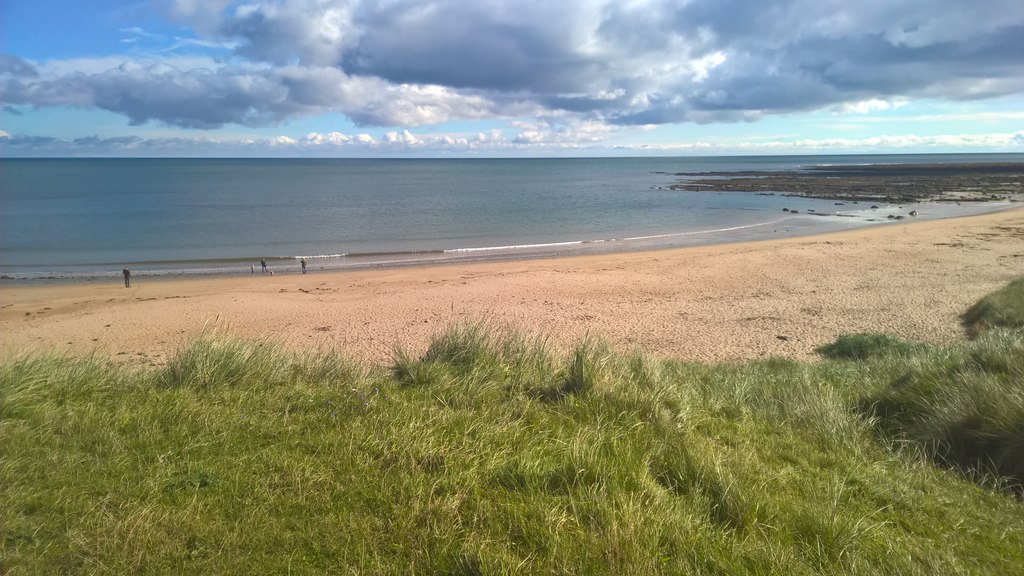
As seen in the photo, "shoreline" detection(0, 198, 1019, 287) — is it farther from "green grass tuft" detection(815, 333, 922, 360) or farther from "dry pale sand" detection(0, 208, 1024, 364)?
"green grass tuft" detection(815, 333, 922, 360)

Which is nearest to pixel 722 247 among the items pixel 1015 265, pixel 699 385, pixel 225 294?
pixel 1015 265

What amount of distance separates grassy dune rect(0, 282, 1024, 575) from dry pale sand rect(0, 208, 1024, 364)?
3.81 m

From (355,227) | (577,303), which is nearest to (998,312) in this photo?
(577,303)

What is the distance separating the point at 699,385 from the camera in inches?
253

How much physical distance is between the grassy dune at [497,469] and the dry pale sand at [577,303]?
12.5 ft

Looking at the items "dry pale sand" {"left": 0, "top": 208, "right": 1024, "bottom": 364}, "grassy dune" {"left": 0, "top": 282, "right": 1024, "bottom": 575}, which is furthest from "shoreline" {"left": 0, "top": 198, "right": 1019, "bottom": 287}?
"grassy dune" {"left": 0, "top": 282, "right": 1024, "bottom": 575}

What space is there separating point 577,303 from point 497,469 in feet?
41.4

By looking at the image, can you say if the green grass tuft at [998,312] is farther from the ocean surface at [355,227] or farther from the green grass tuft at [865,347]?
the ocean surface at [355,227]

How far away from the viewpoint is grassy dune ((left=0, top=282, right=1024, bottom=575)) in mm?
3045

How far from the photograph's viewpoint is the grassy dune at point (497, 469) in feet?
9.99

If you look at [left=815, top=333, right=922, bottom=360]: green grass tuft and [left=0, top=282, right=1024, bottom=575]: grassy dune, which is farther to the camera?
[left=815, top=333, right=922, bottom=360]: green grass tuft

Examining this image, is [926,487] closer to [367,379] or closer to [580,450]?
[580,450]

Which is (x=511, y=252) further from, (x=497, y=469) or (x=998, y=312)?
(x=497, y=469)

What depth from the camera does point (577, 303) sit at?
53.4 ft
